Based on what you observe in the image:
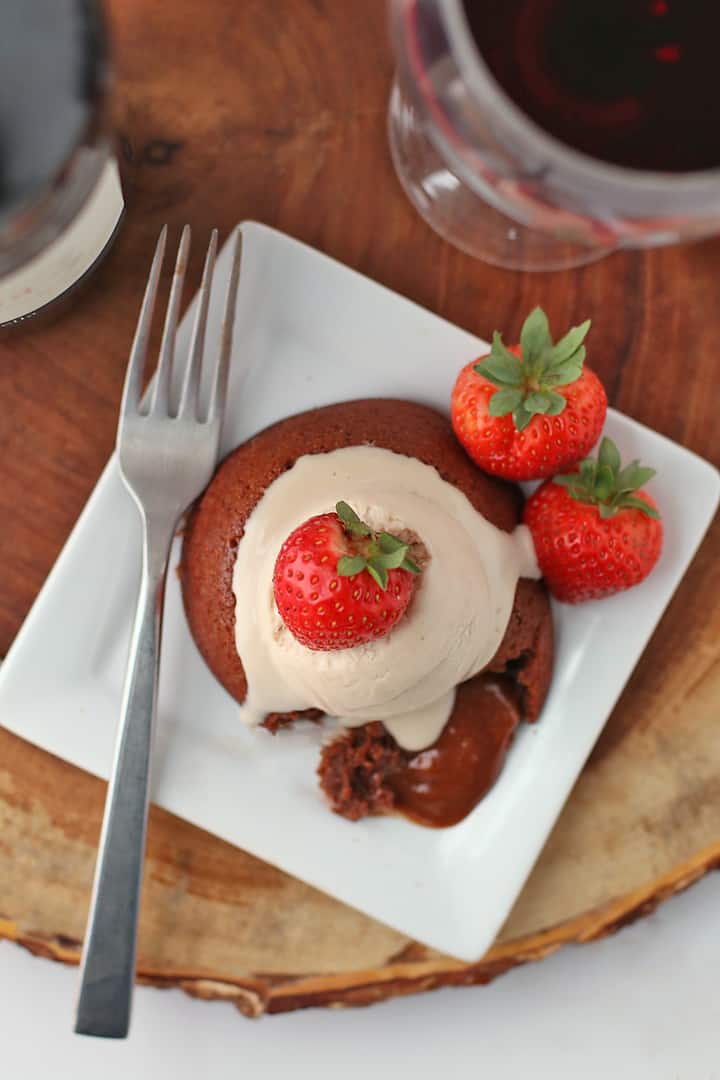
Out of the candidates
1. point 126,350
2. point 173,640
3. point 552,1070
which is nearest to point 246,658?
point 173,640

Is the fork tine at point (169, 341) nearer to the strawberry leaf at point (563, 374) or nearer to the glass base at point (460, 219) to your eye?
the glass base at point (460, 219)

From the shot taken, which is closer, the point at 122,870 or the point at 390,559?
the point at 390,559

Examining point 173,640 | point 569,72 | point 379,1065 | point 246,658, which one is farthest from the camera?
point 379,1065

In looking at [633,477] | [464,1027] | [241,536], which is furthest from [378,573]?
[464,1027]

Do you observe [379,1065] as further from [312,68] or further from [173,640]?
[312,68]

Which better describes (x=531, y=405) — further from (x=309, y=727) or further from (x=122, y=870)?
(x=122, y=870)

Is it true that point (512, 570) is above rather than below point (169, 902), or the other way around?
above

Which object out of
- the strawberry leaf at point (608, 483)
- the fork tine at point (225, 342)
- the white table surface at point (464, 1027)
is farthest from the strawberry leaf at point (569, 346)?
the white table surface at point (464, 1027)
